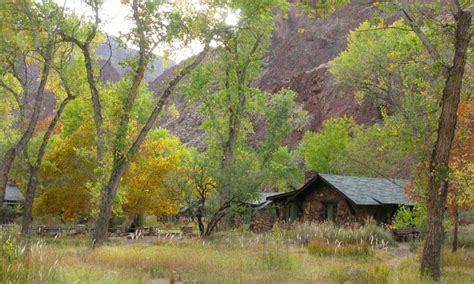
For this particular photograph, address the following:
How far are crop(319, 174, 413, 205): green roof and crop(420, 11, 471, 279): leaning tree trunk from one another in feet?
51.5

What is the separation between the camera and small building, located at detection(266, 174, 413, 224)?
1075 inches

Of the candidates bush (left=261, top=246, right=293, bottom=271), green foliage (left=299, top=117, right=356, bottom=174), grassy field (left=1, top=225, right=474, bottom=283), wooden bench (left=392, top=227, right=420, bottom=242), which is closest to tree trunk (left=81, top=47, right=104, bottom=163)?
grassy field (left=1, top=225, right=474, bottom=283)

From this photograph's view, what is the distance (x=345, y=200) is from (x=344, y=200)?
0.14 metres

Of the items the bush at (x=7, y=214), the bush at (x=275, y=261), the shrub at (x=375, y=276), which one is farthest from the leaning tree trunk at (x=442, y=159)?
the bush at (x=7, y=214)

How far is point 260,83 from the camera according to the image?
10162 centimetres

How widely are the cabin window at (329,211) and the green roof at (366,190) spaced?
5.28 feet

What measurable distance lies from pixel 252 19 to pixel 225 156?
11.6 meters

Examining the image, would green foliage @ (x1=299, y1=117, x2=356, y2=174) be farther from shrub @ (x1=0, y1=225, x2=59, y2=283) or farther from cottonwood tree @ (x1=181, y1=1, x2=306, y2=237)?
shrub @ (x1=0, y1=225, x2=59, y2=283)

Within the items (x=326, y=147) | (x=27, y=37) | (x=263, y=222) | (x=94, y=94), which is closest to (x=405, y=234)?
(x=263, y=222)

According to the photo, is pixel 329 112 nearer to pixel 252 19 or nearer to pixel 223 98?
pixel 223 98

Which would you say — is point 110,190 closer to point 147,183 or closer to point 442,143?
point 442,143

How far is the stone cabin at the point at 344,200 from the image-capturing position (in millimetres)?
27312

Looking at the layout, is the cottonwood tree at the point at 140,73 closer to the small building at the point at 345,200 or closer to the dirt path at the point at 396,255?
the dirt path at the point at 396,255

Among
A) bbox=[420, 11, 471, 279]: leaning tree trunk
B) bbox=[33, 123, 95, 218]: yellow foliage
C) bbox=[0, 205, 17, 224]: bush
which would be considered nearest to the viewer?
bbox=[420, 11, 471, 279]: leaning tree trunk
